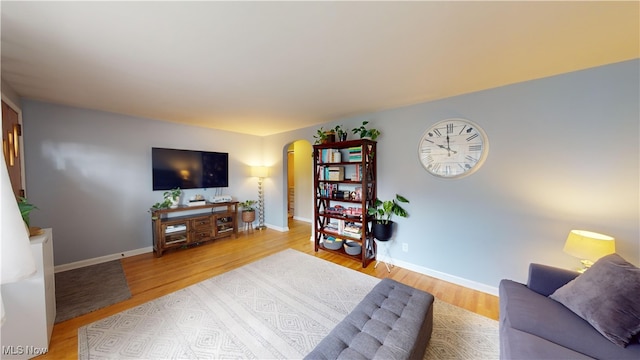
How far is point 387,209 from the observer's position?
2879 mm

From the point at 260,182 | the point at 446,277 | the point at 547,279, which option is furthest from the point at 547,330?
the point at 260,182

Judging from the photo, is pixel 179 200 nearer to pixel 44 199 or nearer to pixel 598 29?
pixel 44 199

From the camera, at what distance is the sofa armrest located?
153 cm

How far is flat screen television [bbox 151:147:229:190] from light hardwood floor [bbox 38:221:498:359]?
3.78 ft

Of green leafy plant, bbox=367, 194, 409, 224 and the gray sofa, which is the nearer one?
the gray sofa

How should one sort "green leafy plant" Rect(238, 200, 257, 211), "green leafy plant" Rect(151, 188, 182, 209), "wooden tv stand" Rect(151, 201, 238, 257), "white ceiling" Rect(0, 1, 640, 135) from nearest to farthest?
"white ceiling" Rect(0, 1, 640, 135)
"wooden tv stand" Rect(151, 201, 238, 257)
"green leafy plant" Rect(151, 188, 182, 209)
"green leafy plant" Rect(238, 200, 257, 211)

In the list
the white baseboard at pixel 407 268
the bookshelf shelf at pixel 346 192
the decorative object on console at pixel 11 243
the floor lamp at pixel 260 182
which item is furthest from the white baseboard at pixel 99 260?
the bookshelf shelf at pixel 346 192

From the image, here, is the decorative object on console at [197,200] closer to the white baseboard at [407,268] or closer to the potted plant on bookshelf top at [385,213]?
the white baseboard at [407,268]

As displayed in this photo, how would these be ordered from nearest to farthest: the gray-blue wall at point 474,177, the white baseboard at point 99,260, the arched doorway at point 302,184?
the gray-blue wall at point 474,177
the white baseboard at point 99,260
the arched doorway at point 302,184

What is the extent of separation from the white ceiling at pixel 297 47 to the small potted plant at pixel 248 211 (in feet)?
8.61

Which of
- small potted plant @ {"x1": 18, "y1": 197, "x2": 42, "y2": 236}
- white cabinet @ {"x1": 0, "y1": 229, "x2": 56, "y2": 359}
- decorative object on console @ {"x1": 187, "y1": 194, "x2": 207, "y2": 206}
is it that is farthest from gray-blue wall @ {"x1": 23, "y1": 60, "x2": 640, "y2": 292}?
white cabinet @ {"x1": 0, "y1": 229, "x2": 56, "y2": 359}

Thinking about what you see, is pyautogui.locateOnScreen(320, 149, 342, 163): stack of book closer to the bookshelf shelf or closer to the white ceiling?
the bookshelf shelf

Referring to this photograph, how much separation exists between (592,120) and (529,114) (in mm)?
420

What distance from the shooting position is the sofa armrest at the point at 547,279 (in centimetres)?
153
